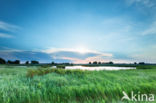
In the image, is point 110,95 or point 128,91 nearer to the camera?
point 110,95

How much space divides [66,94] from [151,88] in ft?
9.03

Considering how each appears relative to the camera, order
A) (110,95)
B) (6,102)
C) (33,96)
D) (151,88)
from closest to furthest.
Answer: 1. (6,102)
2. (33,96)
3. (110,95)
4. (151,88)

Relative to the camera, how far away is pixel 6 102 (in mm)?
2066

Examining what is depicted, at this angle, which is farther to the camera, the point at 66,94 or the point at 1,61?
the point at 1,61

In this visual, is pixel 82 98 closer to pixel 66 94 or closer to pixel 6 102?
pixel 66 94

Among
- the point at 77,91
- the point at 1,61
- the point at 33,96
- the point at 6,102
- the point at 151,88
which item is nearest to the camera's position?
the point at 6,102

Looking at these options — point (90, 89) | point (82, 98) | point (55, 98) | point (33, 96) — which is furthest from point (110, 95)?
point (33, 96)

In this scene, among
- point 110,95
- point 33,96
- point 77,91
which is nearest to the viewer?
point 33,96

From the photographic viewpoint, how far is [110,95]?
2494mm

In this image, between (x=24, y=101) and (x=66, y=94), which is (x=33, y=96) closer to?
(x=24, y=101)

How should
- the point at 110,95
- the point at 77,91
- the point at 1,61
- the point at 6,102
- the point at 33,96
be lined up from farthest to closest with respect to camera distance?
the point at 1,61, the point at 77,91, the point at 110,95, the point at 33,96, the point at 6,102

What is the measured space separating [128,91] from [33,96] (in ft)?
8.53

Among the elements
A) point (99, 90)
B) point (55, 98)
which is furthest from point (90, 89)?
point (55, 98)

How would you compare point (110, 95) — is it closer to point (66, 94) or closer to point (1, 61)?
point (66, 94)
